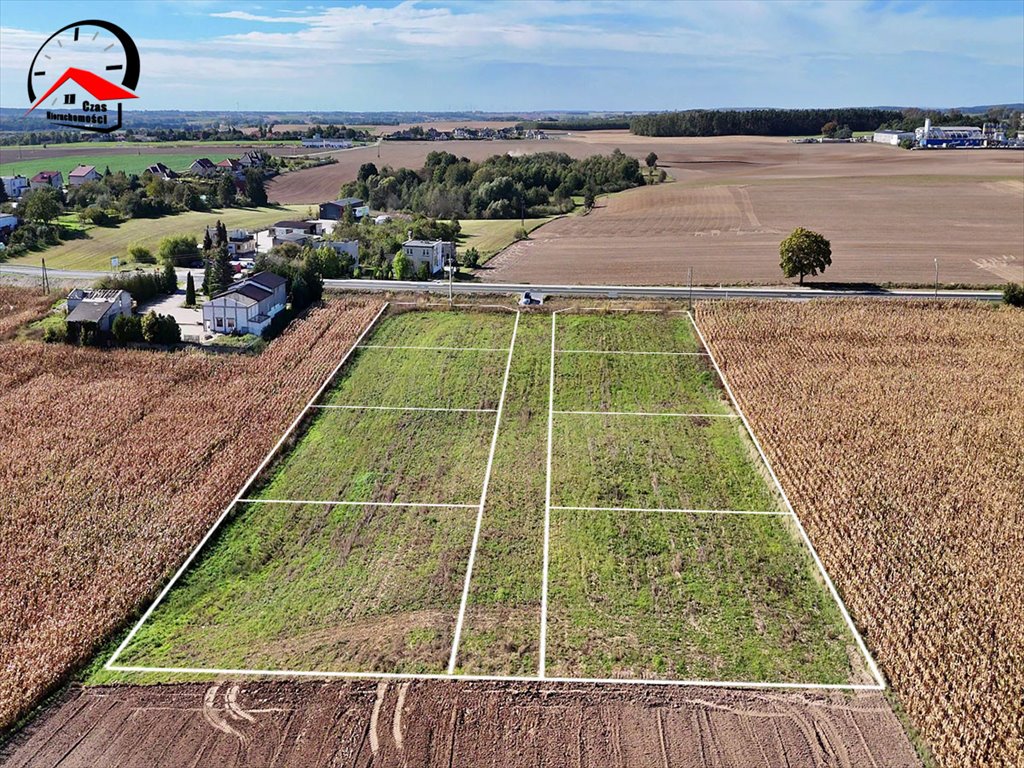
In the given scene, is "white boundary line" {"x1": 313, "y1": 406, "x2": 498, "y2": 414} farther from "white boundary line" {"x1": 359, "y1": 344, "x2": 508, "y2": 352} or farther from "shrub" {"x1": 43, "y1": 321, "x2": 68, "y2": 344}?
"shrub" {"x1": 43, "y1": 321, "x2": 68, "y2": 344}

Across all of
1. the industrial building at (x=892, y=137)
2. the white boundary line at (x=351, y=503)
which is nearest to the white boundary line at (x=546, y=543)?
the white boundary line at (x=351, y=503)

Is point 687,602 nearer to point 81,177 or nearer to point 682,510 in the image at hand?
point 682,510

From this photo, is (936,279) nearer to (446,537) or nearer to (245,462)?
(446,537)

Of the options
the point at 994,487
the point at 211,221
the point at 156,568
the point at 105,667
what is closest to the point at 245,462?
the point at 156,568

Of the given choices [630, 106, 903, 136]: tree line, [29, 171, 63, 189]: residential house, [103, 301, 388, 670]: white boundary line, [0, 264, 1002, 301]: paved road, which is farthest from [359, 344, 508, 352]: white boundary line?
[630, 106, 903, 136]: tree line

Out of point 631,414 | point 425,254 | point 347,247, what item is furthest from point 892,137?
point 631,414

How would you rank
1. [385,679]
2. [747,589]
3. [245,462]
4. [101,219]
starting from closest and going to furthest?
[385,679]
[747,589]
[245,462]
[101,219]

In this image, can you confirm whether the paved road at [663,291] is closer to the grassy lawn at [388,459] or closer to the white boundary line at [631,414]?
the white boundary line at [631,414]
